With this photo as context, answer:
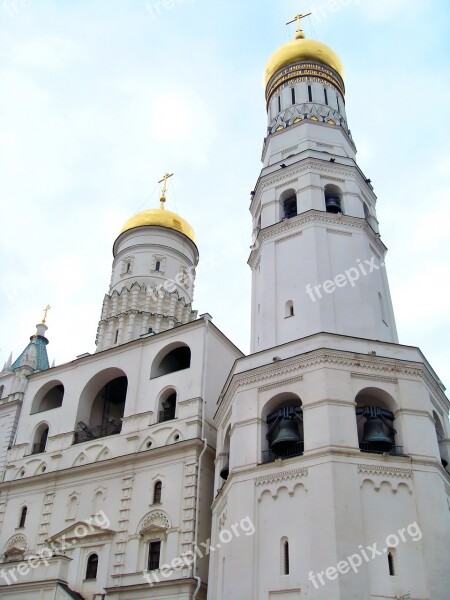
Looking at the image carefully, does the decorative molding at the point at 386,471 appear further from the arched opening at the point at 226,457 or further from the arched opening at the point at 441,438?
the arched opening at the point at 226,457

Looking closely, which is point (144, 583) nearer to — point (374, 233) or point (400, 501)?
point (400, 501)

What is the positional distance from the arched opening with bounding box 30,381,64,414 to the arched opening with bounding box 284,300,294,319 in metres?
12.0

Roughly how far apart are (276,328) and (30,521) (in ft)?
40.5

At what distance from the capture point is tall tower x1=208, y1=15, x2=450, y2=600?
15.7 metres

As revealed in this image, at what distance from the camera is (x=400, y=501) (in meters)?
16.6

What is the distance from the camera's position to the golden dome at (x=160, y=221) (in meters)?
36.1

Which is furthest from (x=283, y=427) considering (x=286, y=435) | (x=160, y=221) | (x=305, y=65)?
(x=160, y=221)

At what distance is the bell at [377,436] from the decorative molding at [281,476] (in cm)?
205

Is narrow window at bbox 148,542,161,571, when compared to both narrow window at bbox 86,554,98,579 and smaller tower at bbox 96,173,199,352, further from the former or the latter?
smaller tower at bbox 96,173,199,352

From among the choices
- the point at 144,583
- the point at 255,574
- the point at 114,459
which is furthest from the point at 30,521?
→ the point at 255,574

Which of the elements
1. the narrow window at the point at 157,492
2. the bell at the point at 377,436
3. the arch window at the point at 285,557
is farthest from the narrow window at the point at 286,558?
the narrow window at the point at 157,492

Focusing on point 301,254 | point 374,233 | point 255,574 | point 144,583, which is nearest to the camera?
point 255,574
